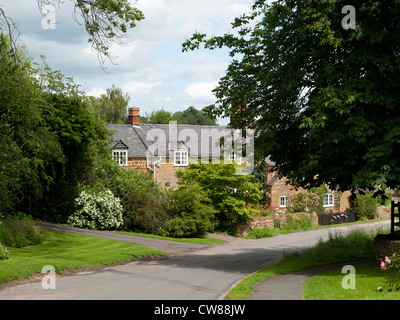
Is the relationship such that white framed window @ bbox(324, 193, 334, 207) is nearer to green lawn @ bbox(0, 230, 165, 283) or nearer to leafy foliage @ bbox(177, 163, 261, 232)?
leafy foliage @ bbox(177, 163, 261, 232)

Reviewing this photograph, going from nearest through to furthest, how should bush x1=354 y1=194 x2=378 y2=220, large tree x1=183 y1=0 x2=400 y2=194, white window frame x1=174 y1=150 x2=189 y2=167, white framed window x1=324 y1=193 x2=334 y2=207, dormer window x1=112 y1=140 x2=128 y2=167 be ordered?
large tree x1=183 y1=0 x2=400 y2=194 < dormer window x1=112 y1=140 x2=128 y2=167 < white window frame x1=174 y1=150 x2=189 y2=167 < white framed window x1=324 y1=193 x2=334 y2=207 < bush x1=354 y1=194 x2=378 y2=220

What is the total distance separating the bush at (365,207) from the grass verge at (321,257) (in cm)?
2403

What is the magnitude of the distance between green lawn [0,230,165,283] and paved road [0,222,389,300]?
0.79 m

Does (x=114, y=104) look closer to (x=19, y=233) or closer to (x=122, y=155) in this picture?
(x=122, y=155)

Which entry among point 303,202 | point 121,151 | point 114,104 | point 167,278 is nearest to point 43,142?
point 167,278

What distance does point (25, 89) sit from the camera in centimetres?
2358

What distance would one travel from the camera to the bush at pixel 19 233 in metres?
22.7

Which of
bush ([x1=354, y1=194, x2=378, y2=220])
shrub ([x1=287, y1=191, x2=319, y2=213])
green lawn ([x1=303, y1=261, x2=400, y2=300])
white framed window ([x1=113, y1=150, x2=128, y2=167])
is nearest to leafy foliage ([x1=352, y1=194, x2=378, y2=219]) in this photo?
bush ([x1=354, y1=194, x2=378, y2=220])

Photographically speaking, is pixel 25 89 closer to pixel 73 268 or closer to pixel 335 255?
pixel 73 268

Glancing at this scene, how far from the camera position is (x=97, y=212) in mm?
30781

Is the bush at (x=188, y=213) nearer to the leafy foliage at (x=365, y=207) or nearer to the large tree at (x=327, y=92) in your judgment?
the large tree at (x=327, y=92)

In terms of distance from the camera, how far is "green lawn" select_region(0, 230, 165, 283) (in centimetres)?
1662

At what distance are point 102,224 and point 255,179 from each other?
17225 millimetres
